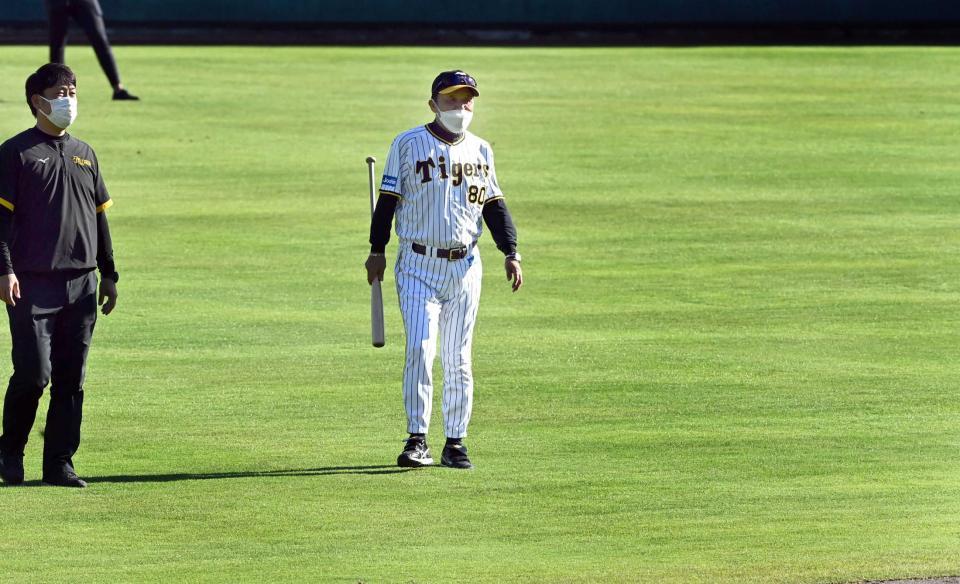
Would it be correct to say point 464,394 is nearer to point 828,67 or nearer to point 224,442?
point 224,442

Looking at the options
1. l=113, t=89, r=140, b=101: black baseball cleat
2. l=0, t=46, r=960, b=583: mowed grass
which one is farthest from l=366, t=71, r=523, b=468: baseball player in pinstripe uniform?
l=113, t=89, r=140, b=101: black baseball cleat

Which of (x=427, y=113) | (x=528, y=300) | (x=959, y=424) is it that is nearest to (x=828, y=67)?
(x=427, y=113)

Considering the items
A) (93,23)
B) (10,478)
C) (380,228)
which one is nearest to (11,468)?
(10,478)

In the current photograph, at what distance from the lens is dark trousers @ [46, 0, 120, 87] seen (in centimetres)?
2200

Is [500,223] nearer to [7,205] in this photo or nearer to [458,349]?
[458,349]

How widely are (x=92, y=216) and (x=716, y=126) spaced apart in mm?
15083

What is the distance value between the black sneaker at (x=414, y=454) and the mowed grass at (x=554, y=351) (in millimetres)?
111

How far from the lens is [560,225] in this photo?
17516mm

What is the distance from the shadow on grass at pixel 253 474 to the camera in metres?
9.15

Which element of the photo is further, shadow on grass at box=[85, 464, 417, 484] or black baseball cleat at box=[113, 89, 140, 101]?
black baseball cleat at box=[113, 89, 140, 101]

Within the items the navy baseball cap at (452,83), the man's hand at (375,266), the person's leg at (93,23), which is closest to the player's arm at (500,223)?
the navy baseball cap at (452,83)

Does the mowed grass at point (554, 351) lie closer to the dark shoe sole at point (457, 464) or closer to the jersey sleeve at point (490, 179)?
the dark shoe sole at point (457, 464)

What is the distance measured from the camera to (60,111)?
858cm

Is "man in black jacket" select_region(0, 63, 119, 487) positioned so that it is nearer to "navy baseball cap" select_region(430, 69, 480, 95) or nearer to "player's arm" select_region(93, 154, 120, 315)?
"player's arm" select_region(93, 154, 120, 315)
